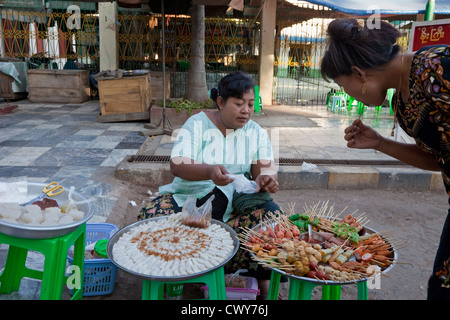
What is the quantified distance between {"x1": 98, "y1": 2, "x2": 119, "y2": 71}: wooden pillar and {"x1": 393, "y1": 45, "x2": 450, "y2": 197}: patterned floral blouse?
10.4 meters

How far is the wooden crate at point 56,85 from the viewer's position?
10.1 m

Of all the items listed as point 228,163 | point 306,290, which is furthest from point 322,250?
point 228,163

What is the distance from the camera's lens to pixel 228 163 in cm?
277

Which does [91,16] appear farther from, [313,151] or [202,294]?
[202,294]

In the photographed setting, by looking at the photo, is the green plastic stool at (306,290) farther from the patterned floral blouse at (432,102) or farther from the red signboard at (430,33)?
the red signboard at (430,33)

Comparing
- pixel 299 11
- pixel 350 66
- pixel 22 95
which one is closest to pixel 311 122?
pixel 299 11

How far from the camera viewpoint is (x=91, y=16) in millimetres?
11109

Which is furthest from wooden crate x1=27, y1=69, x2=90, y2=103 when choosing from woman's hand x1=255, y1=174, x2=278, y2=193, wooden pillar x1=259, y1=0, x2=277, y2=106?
woman's hand x1=255, y1=174, x2=278, y2=193

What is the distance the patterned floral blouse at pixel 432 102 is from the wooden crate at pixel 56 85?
1009 cm

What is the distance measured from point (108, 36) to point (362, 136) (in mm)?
10022

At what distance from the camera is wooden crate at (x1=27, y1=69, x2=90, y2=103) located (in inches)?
399

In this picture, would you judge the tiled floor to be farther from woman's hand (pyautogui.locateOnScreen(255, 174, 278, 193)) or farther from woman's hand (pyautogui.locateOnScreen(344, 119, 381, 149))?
woman's hand (pyautogui.locateOnScreen(344, 119, 381, 149))

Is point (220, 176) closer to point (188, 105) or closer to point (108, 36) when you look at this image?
point (188, 105)
